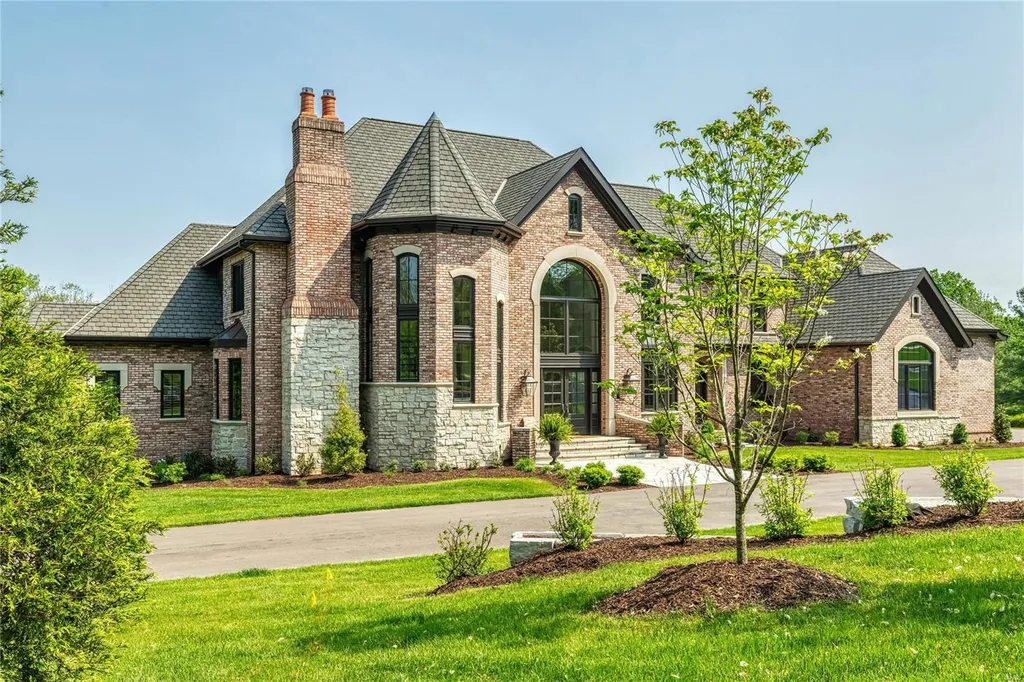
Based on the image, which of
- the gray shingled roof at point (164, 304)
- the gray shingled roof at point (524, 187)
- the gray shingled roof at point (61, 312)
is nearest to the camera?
the gray shingled roof at point (164, 304)

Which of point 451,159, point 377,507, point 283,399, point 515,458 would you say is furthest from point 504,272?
point 377,507

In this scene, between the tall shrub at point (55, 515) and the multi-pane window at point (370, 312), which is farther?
the multi-pane window at point (370, 312)

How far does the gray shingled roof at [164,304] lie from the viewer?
23219 mm

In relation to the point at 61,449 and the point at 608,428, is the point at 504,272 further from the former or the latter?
the point at 61,449

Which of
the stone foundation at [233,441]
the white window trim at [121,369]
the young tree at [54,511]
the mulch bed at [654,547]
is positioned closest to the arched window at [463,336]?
the stone foundation at [233,441]

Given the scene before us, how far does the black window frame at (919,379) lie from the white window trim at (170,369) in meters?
25.1

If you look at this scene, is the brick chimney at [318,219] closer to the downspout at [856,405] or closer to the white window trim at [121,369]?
the white window trim at [121,369]

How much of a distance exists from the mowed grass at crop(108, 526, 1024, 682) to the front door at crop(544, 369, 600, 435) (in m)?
15.8

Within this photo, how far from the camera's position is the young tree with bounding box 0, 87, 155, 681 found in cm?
590

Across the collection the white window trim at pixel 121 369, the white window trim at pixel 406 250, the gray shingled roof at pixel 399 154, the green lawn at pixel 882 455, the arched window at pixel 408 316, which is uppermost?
the gray shingled roof at pixel 399 154

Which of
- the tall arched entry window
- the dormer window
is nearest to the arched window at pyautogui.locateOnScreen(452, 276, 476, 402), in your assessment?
the tall arched entry window

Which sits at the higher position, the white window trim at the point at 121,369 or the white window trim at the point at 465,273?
the white window trim at the point at 465,273

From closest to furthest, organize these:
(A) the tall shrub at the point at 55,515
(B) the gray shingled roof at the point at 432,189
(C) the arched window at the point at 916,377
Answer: (A) the tall shrub at the point at 55,515 < (B) the gray shingled roof at the point at 432,189 < (C) the arched window at the point at 916,377

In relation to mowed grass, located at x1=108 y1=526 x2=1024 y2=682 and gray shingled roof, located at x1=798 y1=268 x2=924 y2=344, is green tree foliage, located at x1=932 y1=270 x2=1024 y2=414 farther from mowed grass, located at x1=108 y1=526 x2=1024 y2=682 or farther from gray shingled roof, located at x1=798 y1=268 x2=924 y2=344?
mowed grass, located at x1=108 y1=526 x2=1024 y2=682
